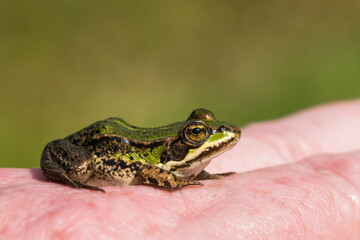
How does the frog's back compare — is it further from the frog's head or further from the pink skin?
the pink skin

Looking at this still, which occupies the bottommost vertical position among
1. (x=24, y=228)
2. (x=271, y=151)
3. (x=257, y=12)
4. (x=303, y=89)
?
(x=24, y=228)

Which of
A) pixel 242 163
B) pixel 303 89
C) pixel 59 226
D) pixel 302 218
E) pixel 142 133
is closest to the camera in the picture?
pixel 59 226

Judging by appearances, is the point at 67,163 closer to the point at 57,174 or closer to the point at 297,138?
the point at 57,174

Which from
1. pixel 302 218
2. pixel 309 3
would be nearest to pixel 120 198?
pixel 302 218

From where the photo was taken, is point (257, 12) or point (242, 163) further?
point (257, 12)

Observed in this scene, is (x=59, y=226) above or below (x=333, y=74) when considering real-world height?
below

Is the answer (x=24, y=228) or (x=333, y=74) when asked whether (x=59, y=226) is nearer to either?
(x=24, y=228)

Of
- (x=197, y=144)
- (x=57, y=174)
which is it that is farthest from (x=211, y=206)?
(x=57, y=174)

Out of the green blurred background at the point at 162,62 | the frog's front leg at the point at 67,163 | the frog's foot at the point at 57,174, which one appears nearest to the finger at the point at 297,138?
the frog's front leg at the point at 67,163
